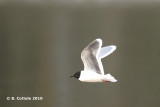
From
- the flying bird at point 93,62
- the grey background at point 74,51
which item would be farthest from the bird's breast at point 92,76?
the grey background at point 74,51

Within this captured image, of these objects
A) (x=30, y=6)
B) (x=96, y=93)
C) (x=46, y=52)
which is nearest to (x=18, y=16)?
(x=30, y=6)

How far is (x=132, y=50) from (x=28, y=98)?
0.60m

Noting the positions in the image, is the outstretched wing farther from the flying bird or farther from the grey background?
the grey background

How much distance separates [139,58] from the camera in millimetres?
1903

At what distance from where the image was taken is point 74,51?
1.83 m

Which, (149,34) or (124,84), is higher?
(149,34)

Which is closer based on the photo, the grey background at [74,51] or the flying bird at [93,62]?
the flying bird at [93,62]

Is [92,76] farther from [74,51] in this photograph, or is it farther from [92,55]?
[74,51]

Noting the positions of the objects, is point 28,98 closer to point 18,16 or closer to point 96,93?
point 96,93

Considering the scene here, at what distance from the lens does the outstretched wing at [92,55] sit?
56.0 inches

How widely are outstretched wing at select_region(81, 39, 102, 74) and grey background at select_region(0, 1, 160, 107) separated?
27 cm

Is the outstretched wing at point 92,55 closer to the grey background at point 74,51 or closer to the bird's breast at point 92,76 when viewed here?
the bird's breast at point 92,76

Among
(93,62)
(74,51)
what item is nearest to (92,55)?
(93,62)

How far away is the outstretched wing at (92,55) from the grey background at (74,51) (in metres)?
0.27
